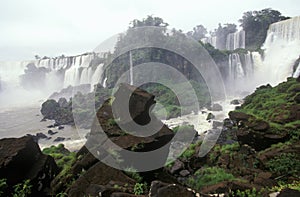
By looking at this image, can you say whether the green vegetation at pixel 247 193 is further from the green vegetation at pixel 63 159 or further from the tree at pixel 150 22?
the tree at pixel 150 22

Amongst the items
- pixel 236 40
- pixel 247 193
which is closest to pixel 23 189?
pixel 247 193

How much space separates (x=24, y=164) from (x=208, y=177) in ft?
20.9

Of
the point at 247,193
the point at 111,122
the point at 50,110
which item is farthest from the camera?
the point at 50,110

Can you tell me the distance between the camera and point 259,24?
45281 millimetres

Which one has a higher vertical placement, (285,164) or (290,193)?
(290,193)

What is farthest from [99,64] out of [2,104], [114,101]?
[114,101]

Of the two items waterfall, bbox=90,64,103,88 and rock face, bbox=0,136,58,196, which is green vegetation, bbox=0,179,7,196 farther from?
waterfall, bbox=90,64,103,88

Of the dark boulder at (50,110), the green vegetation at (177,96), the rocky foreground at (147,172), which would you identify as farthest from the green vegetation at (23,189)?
the dark boulder at (50,110)

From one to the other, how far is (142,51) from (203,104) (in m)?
14.0

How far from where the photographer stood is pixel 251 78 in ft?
116

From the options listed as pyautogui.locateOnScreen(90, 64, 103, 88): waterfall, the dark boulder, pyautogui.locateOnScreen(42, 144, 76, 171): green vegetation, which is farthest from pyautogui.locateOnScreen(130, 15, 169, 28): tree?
pyautogui.locateOnScreen(42, 144, 76, 171): green vegetation

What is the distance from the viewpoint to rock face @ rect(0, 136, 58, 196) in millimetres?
5495

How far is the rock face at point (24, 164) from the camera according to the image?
18.0 feet

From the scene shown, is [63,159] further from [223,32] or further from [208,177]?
[223,32]
